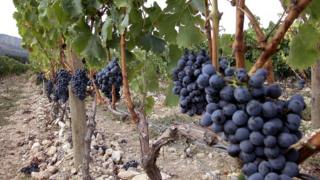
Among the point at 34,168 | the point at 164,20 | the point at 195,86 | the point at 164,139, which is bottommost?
the point at 34,168

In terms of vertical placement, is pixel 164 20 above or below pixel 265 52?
above

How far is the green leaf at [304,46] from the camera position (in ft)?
5.48

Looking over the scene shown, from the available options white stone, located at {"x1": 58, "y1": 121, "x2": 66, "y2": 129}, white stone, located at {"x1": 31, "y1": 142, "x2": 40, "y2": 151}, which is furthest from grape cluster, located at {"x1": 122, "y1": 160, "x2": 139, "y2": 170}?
white stone, located at {"x1": 58, "y1": 121, "x2": 66, "y2": 129}

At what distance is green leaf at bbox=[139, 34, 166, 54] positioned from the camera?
8.98ft

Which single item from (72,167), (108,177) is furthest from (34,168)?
(108,177)

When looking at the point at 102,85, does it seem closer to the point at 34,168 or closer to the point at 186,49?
Result: the point at 186,49

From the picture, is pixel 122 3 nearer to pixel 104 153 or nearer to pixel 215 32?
pixel 215 32

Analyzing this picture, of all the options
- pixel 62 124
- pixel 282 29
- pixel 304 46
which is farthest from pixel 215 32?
pixel 62 124

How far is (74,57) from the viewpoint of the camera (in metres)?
4.93

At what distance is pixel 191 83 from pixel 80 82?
3.10 m

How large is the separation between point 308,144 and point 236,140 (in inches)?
7.0

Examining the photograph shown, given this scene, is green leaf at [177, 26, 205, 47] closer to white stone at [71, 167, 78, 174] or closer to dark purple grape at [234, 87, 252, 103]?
dark purple grape at [234, 87, 252, 103]

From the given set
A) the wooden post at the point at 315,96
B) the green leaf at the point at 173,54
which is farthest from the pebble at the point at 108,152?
the green leaf at the point at 173,54

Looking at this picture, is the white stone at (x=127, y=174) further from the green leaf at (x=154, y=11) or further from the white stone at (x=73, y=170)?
the green leaf at (x=154, y=11)
